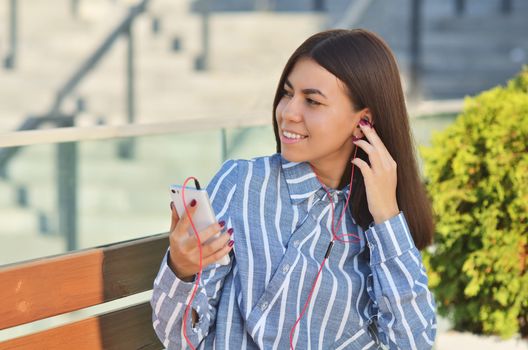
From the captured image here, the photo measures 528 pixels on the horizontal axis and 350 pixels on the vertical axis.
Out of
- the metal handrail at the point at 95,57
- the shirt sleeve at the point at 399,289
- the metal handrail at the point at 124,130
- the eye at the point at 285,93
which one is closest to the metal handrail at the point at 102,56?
the metal handrail at the point at 95,57

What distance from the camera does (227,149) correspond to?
4.10 metres

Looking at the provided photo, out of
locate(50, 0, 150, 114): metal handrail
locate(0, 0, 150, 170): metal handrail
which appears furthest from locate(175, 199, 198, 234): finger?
locate(50, 0, 150, 114): metal handrail

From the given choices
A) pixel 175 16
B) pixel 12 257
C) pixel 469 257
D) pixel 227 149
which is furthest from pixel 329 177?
pixel 175 16

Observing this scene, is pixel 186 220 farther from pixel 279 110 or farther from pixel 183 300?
pixel 279 110

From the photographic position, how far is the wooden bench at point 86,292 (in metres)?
2.46

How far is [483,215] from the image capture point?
4176 mm

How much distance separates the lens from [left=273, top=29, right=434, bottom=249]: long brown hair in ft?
8.68

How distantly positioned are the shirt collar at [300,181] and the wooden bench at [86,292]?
0.42 meters

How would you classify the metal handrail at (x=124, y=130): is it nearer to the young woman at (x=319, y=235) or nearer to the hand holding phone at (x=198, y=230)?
the young woman at (x=319, y=235)

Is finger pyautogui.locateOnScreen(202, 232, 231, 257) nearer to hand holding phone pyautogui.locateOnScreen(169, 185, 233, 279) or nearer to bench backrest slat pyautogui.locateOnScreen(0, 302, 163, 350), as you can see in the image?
hand holding phone pyautogui.locateOnScreen(169, 185, 233, 279)

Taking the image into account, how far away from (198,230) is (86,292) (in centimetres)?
45

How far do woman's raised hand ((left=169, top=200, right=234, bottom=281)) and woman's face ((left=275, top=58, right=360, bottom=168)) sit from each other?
35 cm

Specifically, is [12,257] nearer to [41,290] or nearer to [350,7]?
[41,290]

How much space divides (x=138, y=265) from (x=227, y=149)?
4.38 feet
